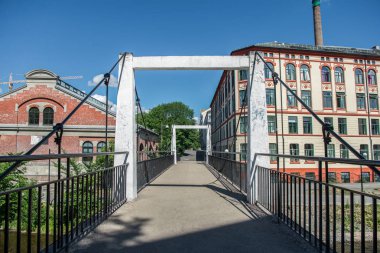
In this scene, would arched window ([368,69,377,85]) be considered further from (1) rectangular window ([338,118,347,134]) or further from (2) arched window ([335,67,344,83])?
(1) rectangular window ([338,118,347,134])

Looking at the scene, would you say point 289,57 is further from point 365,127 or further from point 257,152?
point 257,152

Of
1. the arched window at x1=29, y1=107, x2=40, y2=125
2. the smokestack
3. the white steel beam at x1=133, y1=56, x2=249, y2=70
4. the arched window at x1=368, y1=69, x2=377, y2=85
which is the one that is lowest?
the white steel beam at x1=133, y1=56, x2=249, y2=70

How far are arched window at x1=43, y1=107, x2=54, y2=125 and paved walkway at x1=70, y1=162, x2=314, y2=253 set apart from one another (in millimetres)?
25858

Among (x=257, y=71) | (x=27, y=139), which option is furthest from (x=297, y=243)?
(x=27, y=139)

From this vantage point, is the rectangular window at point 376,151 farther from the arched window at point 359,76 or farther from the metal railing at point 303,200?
the metal railing at point 303,200

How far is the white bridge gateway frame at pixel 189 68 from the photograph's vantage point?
5.82 metres

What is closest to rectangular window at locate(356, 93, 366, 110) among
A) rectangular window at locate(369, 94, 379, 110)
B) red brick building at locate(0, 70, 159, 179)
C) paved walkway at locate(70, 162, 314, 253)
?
rectangular window at locate(369, 94, 379, 110)

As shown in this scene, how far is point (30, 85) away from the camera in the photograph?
91.1ft

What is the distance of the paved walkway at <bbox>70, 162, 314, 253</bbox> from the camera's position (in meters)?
3.24

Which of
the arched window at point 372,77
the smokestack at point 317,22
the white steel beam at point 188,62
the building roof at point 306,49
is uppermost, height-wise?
the smokestack at point 317,22

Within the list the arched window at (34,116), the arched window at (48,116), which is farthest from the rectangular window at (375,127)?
the arched window at (34,116)

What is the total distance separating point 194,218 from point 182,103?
63432mm

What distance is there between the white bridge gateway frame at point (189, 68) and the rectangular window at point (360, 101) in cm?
3392

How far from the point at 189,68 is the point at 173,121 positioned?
54199 mm
